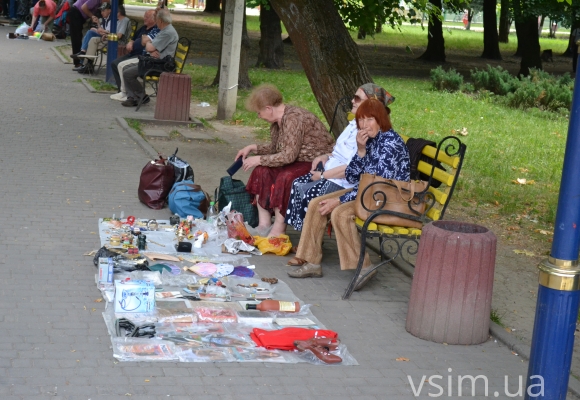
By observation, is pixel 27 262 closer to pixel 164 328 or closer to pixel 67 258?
pixel 67 258

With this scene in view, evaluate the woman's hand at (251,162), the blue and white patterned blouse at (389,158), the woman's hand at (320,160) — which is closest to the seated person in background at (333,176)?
the woman's hand at (320,160)

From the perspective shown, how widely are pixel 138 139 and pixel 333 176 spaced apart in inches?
215

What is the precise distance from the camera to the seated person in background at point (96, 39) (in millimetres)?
18344

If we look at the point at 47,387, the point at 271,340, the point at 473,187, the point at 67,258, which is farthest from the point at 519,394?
the point at 473,187

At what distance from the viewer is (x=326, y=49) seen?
33.2ft

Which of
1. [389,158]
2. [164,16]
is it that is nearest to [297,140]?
[389,158]

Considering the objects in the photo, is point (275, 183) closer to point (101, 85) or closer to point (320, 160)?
point (320, 160)

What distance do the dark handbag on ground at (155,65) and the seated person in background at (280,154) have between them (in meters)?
7.12

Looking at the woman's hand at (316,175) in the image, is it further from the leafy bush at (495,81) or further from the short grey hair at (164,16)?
the leafy bush at (495,81)

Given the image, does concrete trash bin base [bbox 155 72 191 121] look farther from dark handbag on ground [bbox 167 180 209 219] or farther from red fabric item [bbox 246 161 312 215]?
red fabric item [bbox 246 161 312 215]

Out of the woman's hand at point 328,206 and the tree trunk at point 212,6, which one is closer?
the woman's hand at point 328,206

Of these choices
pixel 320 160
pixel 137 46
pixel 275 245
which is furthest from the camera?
pixel 137 46

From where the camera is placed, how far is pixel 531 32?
2784cm

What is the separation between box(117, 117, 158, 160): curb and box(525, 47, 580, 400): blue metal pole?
7690mm
